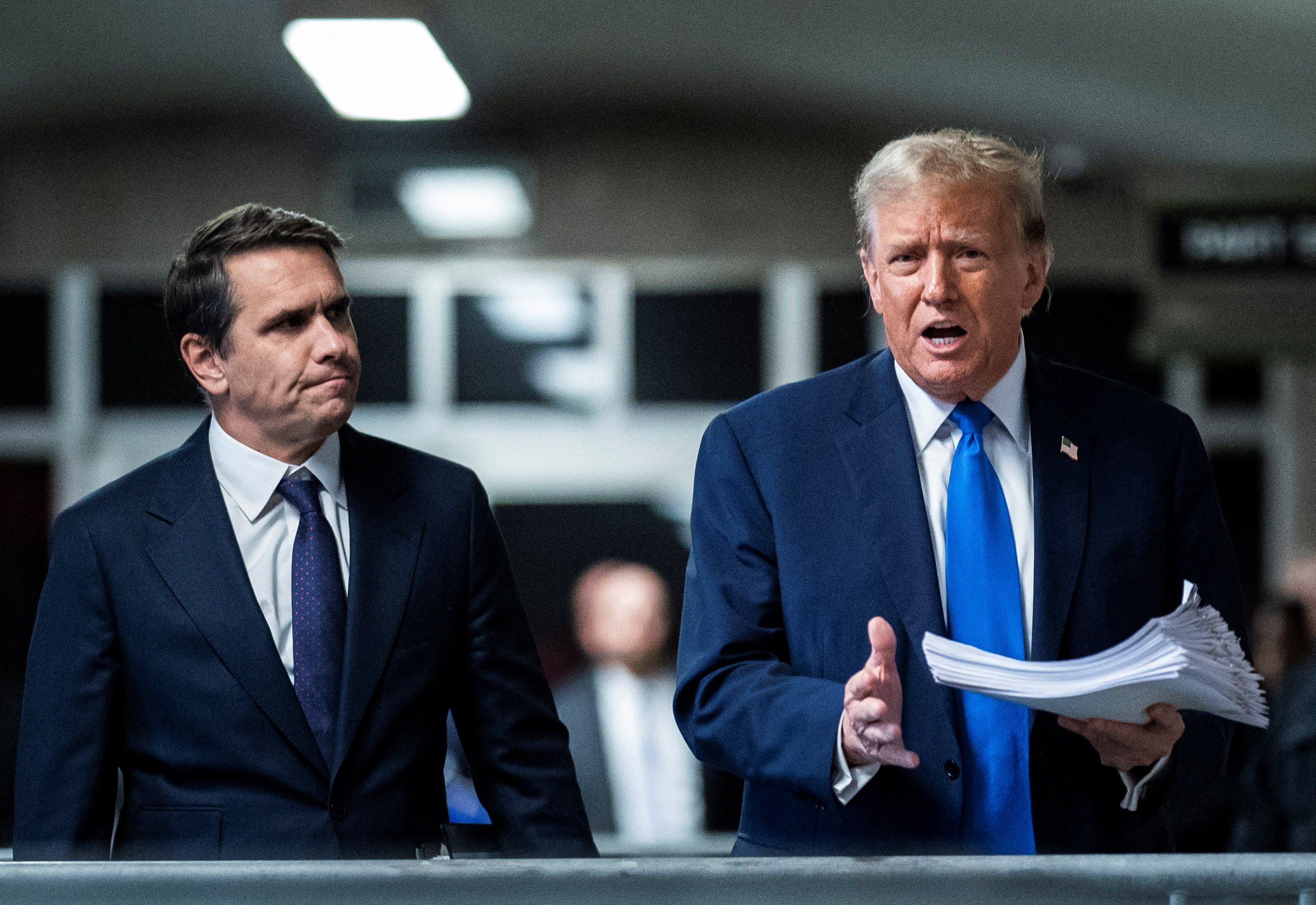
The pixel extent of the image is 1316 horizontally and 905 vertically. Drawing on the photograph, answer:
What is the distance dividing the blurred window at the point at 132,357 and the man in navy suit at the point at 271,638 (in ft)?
19.0

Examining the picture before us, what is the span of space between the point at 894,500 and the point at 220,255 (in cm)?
77

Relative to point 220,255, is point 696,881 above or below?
below

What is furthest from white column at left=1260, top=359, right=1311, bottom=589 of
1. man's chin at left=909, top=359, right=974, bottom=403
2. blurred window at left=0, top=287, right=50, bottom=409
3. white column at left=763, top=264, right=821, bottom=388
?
man's chin at left=909, top=359, right=974, bottom=403

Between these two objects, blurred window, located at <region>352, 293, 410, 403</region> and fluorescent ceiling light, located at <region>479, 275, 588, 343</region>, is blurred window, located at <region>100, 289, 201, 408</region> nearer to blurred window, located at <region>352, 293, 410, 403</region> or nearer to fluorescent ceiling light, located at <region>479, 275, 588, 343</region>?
blurred window, located at <region>352, 293, 410, 403</region>

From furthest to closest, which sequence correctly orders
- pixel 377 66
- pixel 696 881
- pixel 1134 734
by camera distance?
pixel 377 66
pixel 1134 734
pixel 696 881

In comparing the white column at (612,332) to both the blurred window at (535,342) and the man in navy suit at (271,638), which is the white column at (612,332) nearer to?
the blurred window at (535,342)

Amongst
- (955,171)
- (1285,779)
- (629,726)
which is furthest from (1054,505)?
(1285,779)

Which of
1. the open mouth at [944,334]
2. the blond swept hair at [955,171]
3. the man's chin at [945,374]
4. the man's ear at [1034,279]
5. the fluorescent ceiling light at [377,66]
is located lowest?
the man's chin at [945,374]

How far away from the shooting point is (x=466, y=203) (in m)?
7.19

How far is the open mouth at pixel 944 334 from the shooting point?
1535mm

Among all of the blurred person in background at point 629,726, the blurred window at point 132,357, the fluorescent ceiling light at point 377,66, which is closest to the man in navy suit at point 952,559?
the blurred person in background at point 629,726

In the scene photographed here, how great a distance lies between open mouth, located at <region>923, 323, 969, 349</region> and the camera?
1.54 meters

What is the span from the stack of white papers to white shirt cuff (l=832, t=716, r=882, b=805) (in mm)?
174

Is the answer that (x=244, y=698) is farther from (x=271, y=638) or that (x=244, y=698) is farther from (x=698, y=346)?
(x=698, y=346)
